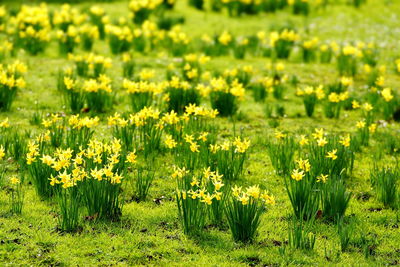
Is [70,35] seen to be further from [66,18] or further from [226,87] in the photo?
[226,87]

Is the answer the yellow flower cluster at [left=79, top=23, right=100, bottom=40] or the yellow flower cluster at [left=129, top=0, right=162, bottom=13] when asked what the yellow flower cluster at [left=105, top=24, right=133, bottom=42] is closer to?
the yellow flower cluster at [left=79, top=23, right=100, bottom=40]

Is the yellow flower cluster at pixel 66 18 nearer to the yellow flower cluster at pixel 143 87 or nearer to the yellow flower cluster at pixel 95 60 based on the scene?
the yellow flower cluster at pixel 95 60

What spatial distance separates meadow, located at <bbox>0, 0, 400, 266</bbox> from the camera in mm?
5105

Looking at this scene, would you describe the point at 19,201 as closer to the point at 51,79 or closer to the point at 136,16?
the point at 51,79

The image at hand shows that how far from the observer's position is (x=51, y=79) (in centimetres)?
1018

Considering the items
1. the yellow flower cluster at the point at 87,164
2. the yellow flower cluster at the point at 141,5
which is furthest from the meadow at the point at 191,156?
the yellow flower cluster at the point at 141,5

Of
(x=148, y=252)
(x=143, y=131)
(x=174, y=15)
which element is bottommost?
(x=148, y=252)

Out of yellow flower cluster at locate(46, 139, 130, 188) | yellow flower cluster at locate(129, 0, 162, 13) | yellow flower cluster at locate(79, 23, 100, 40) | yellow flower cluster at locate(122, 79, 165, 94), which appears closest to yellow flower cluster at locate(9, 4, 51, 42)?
yellow flower cluster at locate(79, 23, 100, 40)

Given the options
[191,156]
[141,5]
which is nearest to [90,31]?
[141,5]

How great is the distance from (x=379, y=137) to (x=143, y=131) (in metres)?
3.42

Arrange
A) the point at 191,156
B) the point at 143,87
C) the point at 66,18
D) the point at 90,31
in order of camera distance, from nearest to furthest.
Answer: the point at 191,156 → the point at 143,87 → the point at 90,31 → the point at 66,18

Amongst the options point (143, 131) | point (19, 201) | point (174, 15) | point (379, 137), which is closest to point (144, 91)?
point (143, 131)

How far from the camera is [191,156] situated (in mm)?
6559

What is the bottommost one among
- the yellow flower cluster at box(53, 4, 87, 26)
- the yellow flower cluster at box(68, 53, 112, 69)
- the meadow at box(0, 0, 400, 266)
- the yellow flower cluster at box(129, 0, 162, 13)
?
the meadow at box(0, 0, 400, 266)
